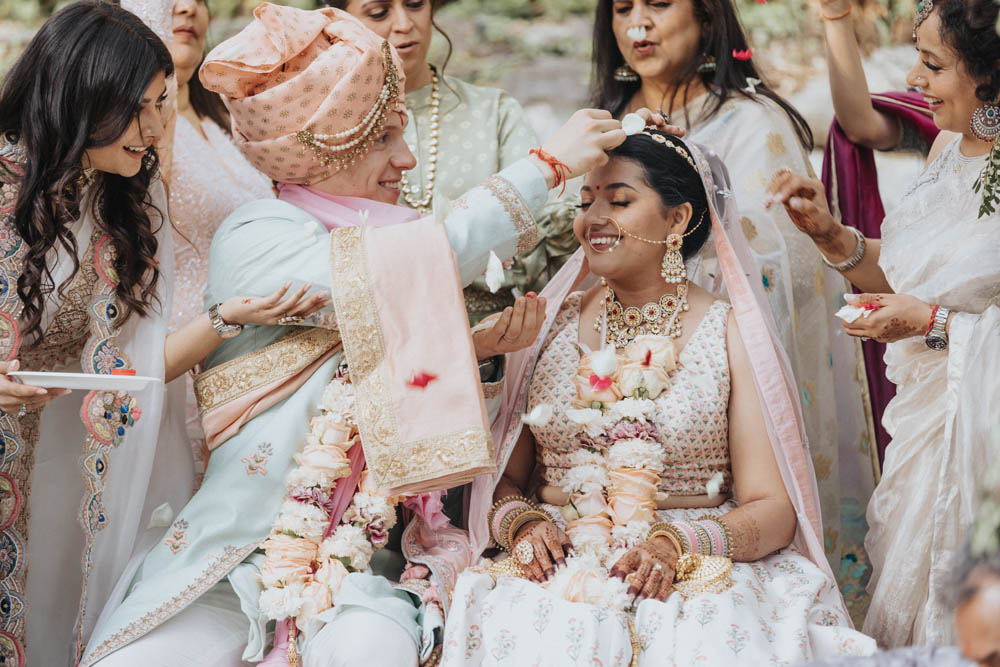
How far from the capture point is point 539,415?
269cm

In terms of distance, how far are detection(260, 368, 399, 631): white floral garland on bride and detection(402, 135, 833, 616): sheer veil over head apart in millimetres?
183

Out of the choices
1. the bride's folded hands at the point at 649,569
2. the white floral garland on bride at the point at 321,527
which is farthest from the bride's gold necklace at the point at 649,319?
the white floral garland on bride at the point at 321,527

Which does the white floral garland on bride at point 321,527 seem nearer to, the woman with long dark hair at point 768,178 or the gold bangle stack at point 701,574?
the gold bangle stack at point 701,574

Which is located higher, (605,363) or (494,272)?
(494,272)

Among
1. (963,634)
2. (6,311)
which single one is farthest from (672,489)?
(6,311)

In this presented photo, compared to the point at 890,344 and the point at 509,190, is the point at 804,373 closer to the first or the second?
the point at 890,344

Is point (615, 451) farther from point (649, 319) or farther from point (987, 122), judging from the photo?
point (987, 122)

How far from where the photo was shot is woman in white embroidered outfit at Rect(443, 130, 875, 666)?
2.36 metres

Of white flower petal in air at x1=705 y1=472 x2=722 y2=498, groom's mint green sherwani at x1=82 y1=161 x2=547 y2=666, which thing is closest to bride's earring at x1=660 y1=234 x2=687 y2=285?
groom's mint green sherwani at x1=82 y1=161 x2=547 y2=666

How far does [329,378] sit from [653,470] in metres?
0.83

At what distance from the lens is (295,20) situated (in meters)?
2.79

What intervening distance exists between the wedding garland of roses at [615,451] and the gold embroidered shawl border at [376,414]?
36cm

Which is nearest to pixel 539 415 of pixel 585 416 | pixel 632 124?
pixel 585 416

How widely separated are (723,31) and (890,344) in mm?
1284
